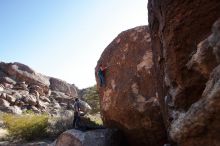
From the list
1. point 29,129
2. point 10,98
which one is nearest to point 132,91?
point 29,129

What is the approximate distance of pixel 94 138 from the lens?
42.7ft

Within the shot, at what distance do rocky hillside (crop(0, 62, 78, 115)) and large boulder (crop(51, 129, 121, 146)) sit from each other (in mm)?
25072

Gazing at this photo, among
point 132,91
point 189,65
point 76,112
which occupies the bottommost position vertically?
point 76,112

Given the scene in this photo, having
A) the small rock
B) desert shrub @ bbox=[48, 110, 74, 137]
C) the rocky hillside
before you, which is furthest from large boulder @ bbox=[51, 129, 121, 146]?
the small rock

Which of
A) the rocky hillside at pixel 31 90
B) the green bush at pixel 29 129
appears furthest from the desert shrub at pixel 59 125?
the rocky hillside at pixel 31 90

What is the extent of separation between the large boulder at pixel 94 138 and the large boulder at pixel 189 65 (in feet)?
21.0

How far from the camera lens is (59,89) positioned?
54469 mm

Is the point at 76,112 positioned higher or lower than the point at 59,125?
higher

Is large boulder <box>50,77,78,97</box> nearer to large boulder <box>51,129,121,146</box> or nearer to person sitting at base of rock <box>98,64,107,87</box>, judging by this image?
person sitting at base of rock <box>98,64,107,87</box>

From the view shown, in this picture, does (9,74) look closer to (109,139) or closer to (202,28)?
(109,139)

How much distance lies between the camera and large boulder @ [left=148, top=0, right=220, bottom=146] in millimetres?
4789

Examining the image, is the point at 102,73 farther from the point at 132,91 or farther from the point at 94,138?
the point at 94,138

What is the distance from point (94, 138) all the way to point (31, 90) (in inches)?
1394

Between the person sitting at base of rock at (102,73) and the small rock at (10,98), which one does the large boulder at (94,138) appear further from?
the small rock at (10,98)
